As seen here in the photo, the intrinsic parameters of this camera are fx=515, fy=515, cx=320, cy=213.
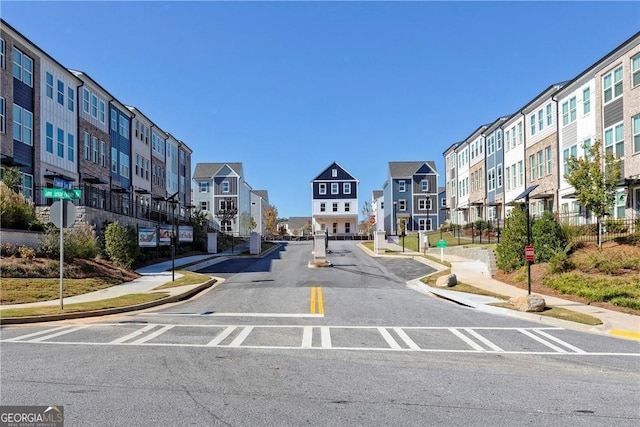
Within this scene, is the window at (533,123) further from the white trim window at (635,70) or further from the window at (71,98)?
the window at (71,98)

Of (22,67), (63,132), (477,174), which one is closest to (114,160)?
(63,132)

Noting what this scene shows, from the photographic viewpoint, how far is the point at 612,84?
27797 millimetres

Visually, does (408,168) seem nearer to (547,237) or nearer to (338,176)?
(338,176)

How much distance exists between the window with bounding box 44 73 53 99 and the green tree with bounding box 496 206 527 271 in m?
27.5

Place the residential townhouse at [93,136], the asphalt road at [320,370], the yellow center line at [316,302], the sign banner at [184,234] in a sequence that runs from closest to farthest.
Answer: the asphalt road at [320,370] → the yellow center line at [316,302] → the residential townhouse at [93,136] → the sign banner at [184,234]

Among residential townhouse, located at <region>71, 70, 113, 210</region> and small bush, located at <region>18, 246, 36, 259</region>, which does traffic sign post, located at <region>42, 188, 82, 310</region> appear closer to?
small bush, located at <region>18, 246, 36, 259</region>

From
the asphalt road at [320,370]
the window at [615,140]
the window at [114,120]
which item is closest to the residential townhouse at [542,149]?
the window at [615,140]

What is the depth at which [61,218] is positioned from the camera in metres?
14.0

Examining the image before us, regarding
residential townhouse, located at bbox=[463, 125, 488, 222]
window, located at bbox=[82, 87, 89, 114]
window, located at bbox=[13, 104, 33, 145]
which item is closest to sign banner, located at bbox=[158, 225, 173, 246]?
window, located at bbox=[13, 104, 33, 145]

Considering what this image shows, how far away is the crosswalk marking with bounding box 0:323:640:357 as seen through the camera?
32.1 ft

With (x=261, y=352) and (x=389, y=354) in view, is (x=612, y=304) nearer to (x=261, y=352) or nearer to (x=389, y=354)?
(x=389, y=354)

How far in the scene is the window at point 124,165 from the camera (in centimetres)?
4378

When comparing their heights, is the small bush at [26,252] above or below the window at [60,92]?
below

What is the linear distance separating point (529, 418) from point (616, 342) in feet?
21.6
